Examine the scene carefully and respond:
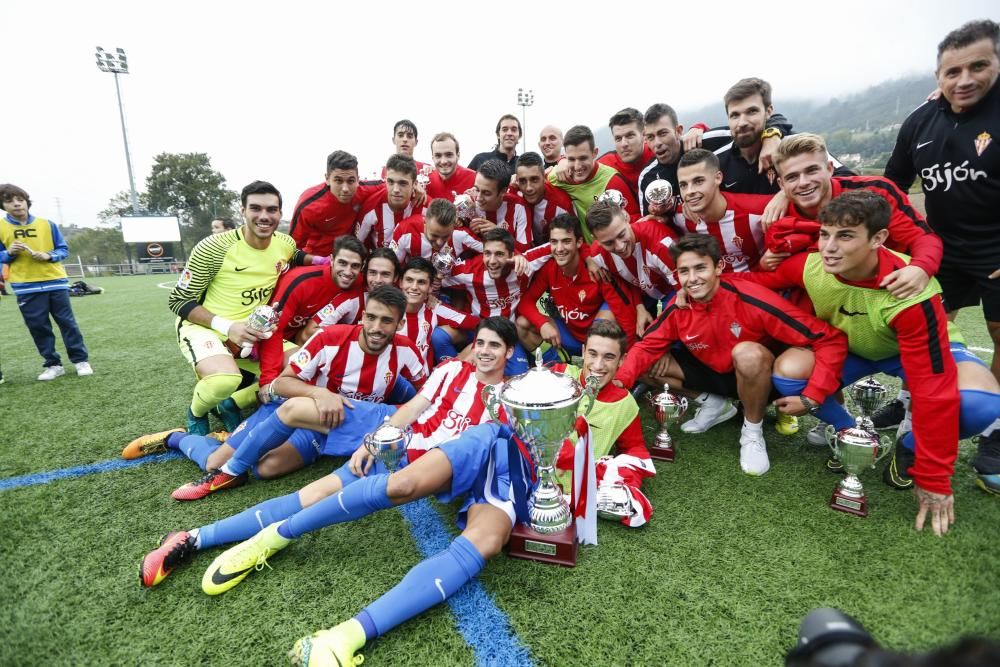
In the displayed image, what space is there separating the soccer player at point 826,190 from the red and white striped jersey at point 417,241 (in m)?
2.28

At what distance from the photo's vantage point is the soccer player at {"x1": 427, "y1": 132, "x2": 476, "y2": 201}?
15.7 ft

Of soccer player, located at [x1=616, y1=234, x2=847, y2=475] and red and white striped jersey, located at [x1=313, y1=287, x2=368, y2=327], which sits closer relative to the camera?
soccer player, located at [x1=616, y1=234, x2=847, y2=475]

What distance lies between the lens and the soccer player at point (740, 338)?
2.73m

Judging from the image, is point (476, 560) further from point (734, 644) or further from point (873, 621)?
point (873, 621)

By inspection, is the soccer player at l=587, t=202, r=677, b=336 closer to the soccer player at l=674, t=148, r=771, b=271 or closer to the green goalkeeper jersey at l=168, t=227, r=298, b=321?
the soccer player at l=674, t=148, r=771, b=271

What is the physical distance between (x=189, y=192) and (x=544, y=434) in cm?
5368

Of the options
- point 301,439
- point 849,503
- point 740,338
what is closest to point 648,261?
point 740,338

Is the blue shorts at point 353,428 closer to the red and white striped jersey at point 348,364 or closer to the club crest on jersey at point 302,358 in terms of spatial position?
the red and white striped jersey at point 348,364

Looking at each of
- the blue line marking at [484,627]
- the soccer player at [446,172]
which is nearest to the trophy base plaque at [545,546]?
the blue line marking at [484,627]

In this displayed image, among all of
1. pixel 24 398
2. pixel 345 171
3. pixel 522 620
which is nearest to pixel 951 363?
pixel 522 620

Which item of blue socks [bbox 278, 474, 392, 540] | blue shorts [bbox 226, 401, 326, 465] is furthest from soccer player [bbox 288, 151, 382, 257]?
blue socks [bbox 278, 474, 392, 540]

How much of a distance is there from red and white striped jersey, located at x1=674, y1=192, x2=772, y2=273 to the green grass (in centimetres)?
131

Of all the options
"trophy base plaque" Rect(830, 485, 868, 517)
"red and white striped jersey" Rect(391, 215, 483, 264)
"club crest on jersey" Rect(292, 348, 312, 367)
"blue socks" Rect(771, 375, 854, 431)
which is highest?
"red and white striped jersey" Rect(391, 215, 483, 264)

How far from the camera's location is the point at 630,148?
412 centimetres
